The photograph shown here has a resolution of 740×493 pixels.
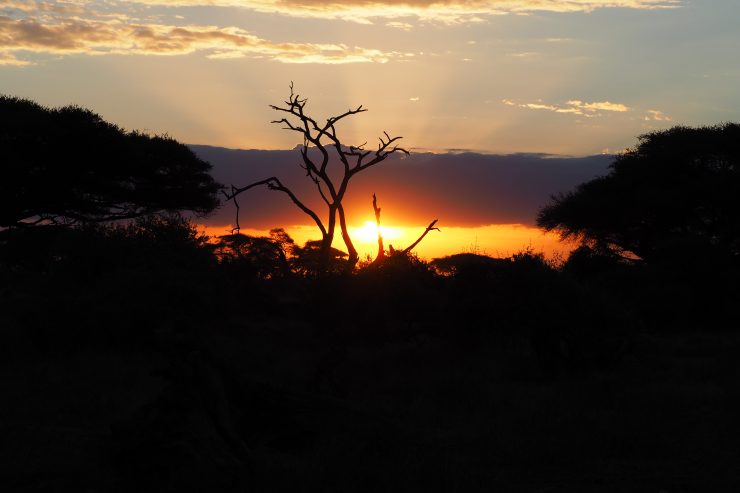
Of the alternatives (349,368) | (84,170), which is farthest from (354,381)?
(84,170)

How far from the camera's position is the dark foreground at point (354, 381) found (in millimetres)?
9234

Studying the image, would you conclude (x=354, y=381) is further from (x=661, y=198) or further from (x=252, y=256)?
(x=661, y=198)

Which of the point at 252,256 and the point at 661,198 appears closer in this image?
the point at 252,256

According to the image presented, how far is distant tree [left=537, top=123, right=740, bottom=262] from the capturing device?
123ft

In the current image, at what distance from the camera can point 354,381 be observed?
16.7 meters

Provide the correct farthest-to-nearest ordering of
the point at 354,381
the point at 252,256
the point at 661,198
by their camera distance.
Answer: the point at 661,198 < the point at 252,256 < the point at 354,381

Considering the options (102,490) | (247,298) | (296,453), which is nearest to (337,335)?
(247,298)

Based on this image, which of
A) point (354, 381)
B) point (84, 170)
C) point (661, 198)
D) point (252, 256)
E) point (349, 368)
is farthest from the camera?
point (661, 198)

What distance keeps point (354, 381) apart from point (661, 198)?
82.6 feet

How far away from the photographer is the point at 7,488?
8.30 meters

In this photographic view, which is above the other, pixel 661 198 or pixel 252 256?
pixel 661 198

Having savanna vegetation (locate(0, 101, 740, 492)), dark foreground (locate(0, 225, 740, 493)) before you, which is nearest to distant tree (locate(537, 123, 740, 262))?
savanna vegetation (locate(0, 101, 740, 492))

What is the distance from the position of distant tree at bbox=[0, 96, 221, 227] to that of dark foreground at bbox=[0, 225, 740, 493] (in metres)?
4.94

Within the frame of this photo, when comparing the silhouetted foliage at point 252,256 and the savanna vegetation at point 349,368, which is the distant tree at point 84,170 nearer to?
the savanna vegetation at point 349,368
